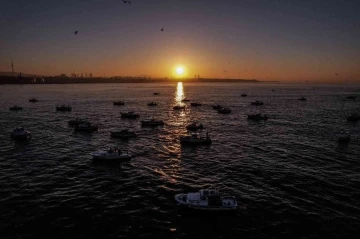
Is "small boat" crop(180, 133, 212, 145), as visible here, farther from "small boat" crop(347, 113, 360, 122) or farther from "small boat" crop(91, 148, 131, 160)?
"small boat" crop(347, 113, 360, 122)

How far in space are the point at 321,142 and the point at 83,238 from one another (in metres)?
70.2

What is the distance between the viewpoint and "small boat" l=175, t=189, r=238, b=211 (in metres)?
37.5

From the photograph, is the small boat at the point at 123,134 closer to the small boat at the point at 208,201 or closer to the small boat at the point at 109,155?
the small boat at the point at 109,155

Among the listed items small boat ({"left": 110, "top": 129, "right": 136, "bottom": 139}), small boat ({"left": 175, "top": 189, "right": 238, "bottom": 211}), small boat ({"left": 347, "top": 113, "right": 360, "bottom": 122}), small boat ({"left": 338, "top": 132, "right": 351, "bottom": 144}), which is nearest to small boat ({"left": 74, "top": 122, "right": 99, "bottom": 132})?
small boat ({"left": 110, "top": 129, "right": 136, "bottom": 139})

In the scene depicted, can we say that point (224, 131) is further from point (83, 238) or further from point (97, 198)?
point (83, 238)

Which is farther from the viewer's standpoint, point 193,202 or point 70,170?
point 70,170

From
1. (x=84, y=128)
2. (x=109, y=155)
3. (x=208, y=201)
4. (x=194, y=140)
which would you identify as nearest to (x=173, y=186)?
(x=208, y=201)

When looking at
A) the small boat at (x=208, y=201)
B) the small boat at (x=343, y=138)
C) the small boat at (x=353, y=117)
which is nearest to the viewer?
the small boat at (x=208, y=201)

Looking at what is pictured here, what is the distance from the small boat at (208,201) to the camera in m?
37.5

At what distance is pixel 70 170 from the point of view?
5394cm

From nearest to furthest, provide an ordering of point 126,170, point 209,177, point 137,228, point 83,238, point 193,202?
1. point 83,238
2. point 137,228
3. point 193,202
4. point 209,177
5. point 126,170

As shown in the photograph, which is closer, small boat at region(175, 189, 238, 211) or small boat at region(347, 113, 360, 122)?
small boat at region(175, 189, 238, 211)

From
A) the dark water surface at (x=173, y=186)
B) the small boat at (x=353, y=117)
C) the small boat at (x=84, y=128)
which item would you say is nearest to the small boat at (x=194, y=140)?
the dark water surface at (x=173, y=186)

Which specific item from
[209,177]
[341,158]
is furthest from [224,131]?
[209,177]
